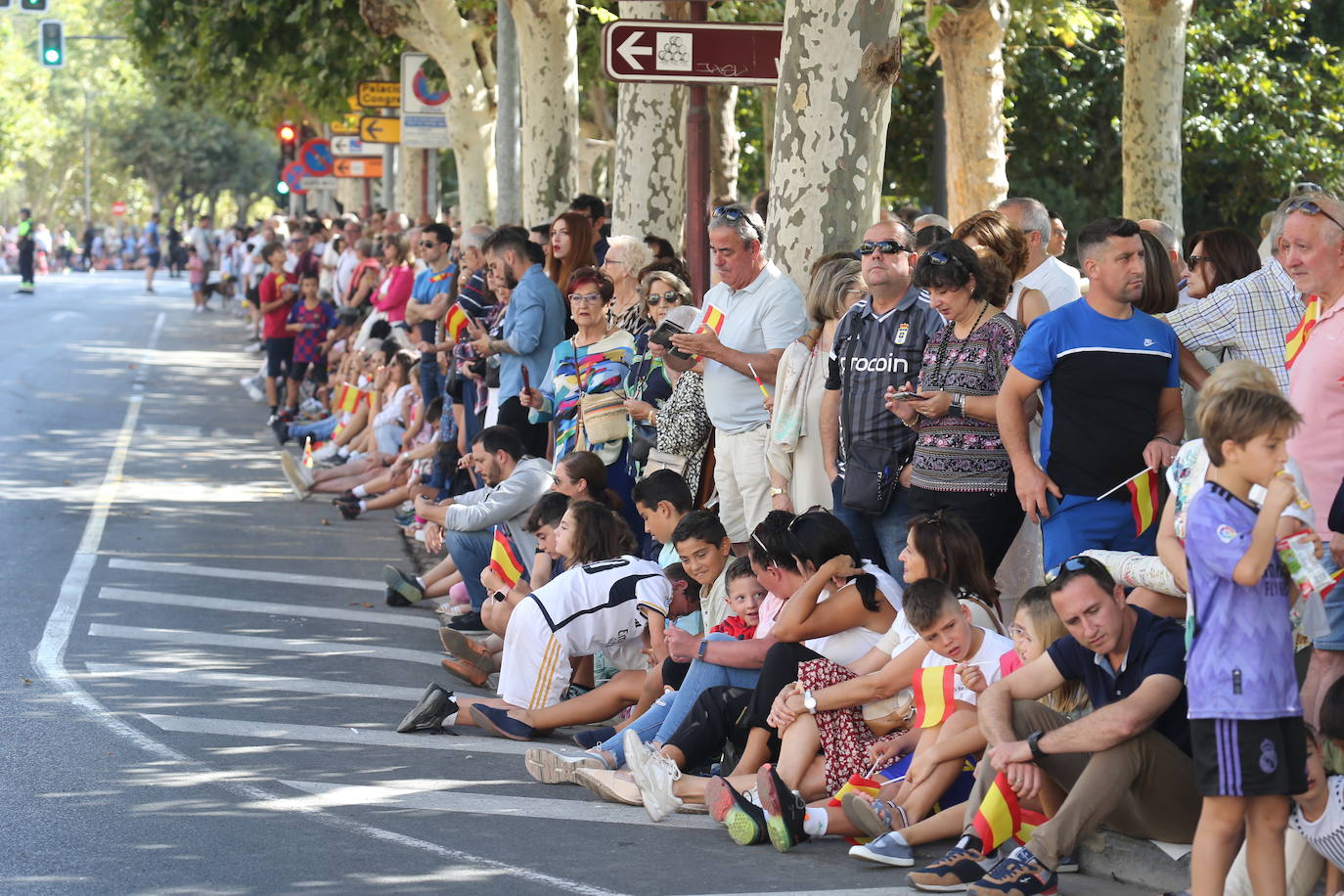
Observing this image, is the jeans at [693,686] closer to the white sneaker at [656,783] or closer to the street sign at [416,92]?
the white sneaker at [656,783]

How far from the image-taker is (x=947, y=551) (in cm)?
722

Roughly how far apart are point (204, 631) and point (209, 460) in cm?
791

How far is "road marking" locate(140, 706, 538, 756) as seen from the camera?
27.2 feet

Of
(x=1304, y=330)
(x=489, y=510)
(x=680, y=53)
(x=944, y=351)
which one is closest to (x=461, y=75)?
(x=680, y=53)

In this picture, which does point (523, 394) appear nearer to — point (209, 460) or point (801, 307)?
point (801, 307)

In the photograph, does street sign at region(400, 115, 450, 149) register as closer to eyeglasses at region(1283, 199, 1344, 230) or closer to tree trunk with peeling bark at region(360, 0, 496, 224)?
tree trunk with peeling bark at region(360, 0, 496, 224)

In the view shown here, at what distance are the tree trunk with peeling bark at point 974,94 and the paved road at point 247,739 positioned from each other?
5.55 m

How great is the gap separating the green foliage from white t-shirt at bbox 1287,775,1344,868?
21282 mm

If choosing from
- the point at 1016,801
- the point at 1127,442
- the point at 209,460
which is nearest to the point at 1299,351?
the point at 1127,442

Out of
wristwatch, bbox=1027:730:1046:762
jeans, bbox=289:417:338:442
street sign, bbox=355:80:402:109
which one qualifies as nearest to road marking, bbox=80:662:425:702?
wristwatch, bbox=1027:730:1046:762

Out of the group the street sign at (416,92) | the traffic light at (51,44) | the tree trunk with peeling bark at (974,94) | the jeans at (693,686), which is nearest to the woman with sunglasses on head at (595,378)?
the jeans at (693,686)

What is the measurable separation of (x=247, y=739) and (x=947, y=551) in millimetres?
3257

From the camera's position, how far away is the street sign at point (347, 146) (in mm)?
33312

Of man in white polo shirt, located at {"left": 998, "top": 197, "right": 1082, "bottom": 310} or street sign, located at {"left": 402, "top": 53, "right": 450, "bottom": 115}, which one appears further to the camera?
street sign, located at {"left": 402, "top": 53, "right": 450, "bottom": 115}
